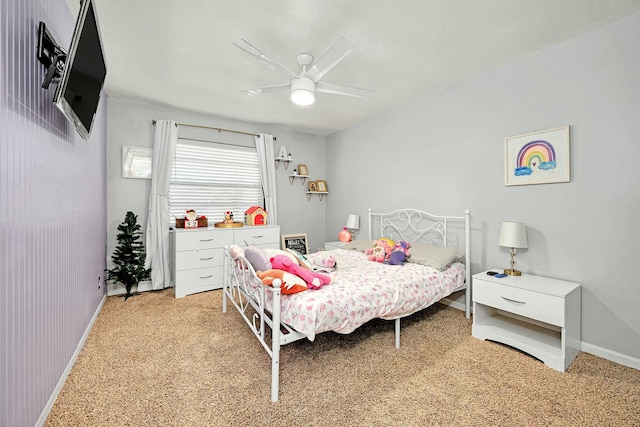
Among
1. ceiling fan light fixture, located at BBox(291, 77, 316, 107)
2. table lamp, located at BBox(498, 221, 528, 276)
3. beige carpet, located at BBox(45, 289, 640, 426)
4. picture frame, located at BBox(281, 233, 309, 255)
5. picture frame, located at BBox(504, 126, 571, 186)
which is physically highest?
ceiling fan light fixture, located at BBox(291, 77, 316, 107)

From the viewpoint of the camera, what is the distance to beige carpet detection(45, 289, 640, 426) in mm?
1601

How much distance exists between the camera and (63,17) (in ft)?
6.34

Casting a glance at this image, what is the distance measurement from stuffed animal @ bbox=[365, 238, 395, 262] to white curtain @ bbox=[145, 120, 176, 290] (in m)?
2.92

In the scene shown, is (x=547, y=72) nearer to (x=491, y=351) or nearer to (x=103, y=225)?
(x=491, y=351)

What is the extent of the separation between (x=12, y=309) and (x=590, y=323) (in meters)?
3.87

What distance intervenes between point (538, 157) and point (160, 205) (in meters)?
4.59

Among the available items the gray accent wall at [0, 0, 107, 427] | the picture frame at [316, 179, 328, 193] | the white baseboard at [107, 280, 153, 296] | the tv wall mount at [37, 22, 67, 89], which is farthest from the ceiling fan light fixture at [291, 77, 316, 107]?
the white baseboard at [107, 280, 153, 296]

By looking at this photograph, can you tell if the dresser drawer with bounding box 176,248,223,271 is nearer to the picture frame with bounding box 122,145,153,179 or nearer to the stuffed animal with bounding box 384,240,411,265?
the picture frame with bounding box 122,145,153,179

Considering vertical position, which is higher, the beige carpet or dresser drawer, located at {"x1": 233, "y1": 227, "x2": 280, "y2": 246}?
dresser drawer, located at {"x1": 233, "y1": 227, "x2": 280, "y2": 246}

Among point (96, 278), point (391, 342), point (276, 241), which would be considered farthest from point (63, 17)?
point (391, 342)

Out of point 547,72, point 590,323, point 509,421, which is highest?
point 547,72

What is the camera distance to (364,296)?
2.10 m

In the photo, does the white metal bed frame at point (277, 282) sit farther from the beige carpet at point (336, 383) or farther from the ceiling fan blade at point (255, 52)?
the ceiling fan blade at point (255, 52)

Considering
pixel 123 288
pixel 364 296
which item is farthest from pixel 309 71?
pixel 123 288
